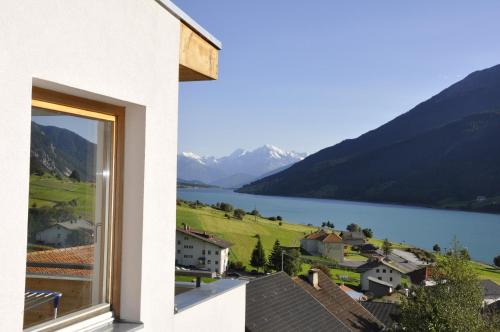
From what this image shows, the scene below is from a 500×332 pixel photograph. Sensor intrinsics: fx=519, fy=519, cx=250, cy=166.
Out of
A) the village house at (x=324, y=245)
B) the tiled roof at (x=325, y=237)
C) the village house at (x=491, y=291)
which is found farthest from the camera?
the tiled roof at (x=325, y=237)

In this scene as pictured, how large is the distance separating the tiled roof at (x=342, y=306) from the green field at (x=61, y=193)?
1758 cm

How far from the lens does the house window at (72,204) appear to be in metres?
1.67

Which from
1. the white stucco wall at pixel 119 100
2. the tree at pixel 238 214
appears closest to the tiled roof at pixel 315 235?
the tree at pixel 238 214

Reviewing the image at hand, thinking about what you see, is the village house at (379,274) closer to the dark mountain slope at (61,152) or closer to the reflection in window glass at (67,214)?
the reflection in window glass at (67,214)

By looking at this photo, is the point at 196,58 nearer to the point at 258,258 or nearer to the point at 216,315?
the point at 216,315

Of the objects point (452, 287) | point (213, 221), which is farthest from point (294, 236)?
point (452, 287)

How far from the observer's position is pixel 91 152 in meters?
1.96

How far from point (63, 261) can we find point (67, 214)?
0.58 feet

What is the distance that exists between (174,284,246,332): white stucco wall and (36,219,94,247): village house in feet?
2.19

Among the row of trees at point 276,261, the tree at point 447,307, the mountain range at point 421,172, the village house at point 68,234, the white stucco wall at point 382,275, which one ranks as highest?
the mountain range at point 421,172

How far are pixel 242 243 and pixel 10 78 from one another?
55.3m

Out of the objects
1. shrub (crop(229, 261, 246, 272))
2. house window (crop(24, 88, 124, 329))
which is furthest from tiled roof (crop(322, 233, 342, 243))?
house window (crop(24, 88, 124, 329))

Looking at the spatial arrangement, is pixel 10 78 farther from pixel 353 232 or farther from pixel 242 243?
pixel 353 232

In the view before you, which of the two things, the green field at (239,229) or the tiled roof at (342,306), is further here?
the green field at (239,229)
